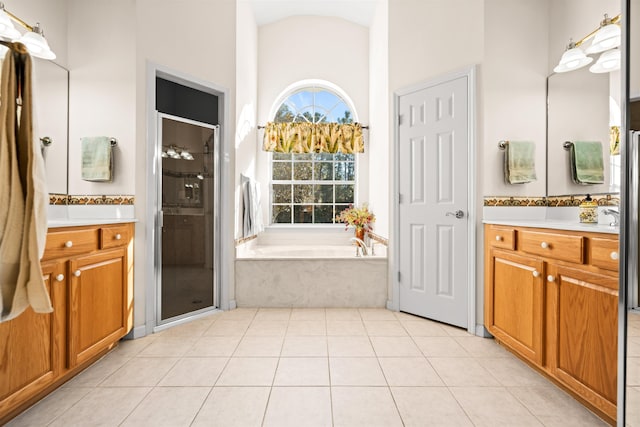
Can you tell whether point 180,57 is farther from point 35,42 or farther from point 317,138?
point 317,138

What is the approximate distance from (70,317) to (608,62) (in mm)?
3474

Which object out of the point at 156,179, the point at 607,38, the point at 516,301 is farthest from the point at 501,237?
the point at 156,179

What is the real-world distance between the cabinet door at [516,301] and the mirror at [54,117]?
3170 millimetres

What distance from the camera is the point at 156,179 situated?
9.18ft

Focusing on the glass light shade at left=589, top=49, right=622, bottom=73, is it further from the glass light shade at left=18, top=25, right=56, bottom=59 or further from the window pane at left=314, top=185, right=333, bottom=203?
the glass light shade at left=18, top=25, right=56, bottom=59

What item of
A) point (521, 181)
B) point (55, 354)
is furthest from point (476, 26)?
point (55, 354)

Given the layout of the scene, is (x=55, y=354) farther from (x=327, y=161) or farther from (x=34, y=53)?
(x=327, y=161)

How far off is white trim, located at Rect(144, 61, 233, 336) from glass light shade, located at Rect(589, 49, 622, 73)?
2.85 meters

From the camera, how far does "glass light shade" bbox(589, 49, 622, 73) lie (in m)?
2.12

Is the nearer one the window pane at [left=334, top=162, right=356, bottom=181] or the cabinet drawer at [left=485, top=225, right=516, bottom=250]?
the cabinet drawer at [left=485, top=225, right=516, bottom=250]

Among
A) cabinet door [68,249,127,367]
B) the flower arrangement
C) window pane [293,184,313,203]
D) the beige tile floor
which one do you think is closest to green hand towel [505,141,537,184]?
the beige tile floor

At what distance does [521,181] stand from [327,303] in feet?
6.53

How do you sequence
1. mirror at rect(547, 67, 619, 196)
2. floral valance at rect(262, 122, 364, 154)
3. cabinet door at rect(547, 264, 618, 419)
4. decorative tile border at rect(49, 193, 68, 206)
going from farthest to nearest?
floral valance at rect(262, 122, 364, 154), decorative tile border at rect(49, 193, 68, 206), mirror at rect(547, 67, 619, 196), cabinet door at rect(547, 264, 618, 419)

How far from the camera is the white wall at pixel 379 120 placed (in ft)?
11.6
